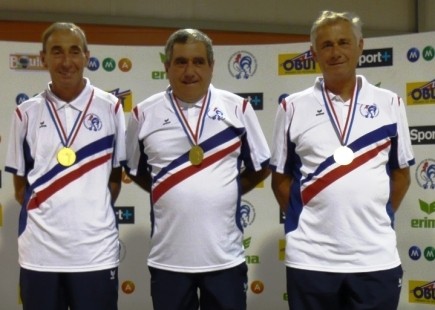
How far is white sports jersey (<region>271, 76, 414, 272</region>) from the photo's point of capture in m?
2.57

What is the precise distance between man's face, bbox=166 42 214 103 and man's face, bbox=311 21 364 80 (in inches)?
18.6

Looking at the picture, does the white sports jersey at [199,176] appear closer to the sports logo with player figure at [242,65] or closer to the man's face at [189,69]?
the man's face at [189,69]

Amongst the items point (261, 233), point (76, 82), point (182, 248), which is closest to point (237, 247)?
point (182, 248)

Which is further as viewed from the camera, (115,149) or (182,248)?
(115,149)

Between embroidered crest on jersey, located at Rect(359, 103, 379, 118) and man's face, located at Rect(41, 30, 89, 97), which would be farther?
man's face, located at Rect(41, 30, 89, 97)

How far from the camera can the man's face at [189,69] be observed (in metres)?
2.74

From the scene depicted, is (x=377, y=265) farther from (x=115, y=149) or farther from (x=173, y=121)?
(x=115, y=149)

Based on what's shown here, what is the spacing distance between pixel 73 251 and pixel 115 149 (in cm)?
49

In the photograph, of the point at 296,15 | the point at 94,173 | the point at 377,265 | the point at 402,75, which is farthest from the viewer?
the point at 296,15

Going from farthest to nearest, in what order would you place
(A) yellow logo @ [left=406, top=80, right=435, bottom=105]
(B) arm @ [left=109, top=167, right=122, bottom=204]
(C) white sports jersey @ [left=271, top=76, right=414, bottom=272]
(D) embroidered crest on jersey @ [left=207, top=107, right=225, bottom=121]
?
(A) yellow logo @ [left=406, top=80, right=435, bottom=105] → (B) arm @ [left=109, top=167, right=122, bottom=204] → (D) embroidered crest on jersey @ [left=207, top=107, right=225, bottom=121] → (C) white sports jersey @ [left=271, top=76, right=414, bottom=272]

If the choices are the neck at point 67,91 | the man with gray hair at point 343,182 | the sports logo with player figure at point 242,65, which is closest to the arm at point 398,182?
the man with gray hair at point 343,182

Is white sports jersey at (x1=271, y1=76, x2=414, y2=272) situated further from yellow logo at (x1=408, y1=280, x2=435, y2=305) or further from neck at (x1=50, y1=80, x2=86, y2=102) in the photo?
yellow logo at (x1=408, y1=280, x2=435, y2=305)

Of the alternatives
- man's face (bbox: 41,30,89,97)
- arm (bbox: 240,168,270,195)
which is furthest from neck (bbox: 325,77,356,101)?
man's face (bbox: 41,30,89,97)

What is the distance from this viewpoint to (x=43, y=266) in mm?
2717
